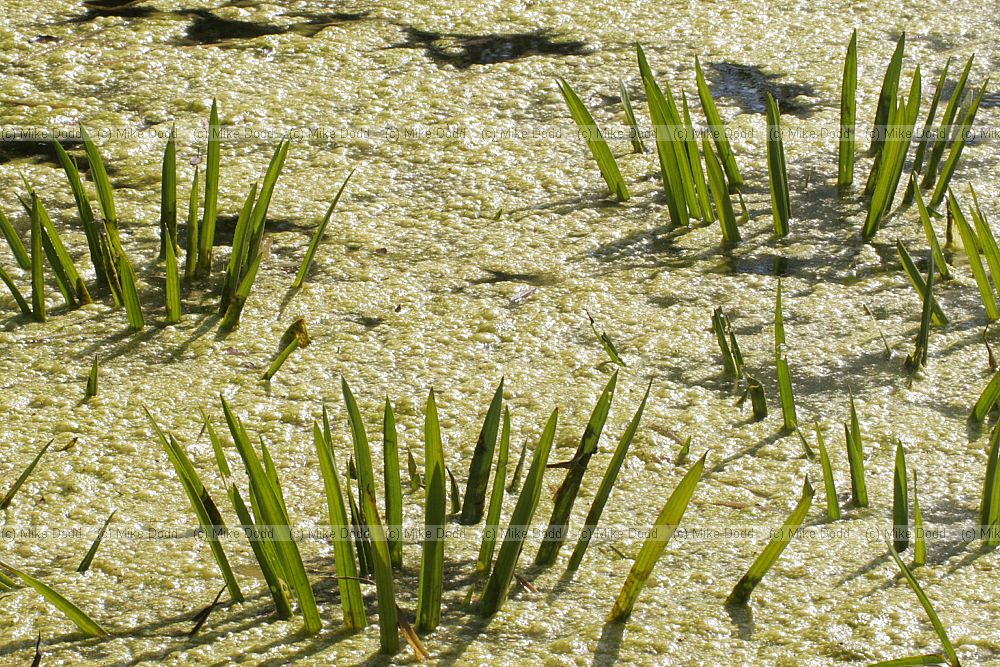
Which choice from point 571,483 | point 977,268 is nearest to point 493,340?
point 571,483

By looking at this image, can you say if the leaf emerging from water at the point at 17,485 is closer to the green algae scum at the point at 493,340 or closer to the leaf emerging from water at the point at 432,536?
the green algae scum at the point at 493,340

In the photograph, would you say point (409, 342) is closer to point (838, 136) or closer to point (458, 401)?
point (458, 401)

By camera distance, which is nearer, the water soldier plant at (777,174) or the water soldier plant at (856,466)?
the water soldier plant at (856,466)

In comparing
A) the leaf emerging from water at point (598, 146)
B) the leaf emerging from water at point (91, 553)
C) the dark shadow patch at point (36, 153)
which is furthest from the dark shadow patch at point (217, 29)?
the leaf emerging from water at point (91, 553)

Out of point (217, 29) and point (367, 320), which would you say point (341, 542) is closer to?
point (367, 320)

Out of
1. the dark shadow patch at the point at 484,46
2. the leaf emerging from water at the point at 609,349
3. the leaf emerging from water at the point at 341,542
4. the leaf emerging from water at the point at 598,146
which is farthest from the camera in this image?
the dark shadow patch at the point at 484,46

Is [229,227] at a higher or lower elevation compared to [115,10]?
lower
